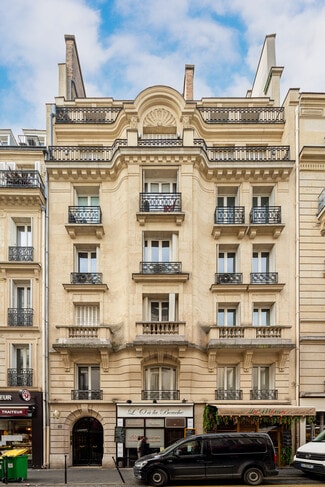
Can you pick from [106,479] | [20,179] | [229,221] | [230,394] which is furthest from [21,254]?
[230,394]

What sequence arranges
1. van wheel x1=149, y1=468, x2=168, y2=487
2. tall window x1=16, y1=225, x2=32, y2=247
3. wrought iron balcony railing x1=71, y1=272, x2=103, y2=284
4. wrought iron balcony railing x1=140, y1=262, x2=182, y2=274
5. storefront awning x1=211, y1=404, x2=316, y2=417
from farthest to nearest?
tall window x1=16, y1=225, x2=32, y2=247, wrought iron balcony railing x1=71, y1=272, x2=103, y2=284, wrought iron balcony railing x1=140, y1=262, x2=182, y2=274, storefront awning x1=211, y1=404, x2=316, y2=417, van wheel x1=149, y1=468, x2=168, y2=487

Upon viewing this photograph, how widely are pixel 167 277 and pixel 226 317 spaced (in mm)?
3743

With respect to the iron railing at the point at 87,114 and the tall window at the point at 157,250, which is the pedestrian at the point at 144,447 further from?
the iron railing at the point at 87,114

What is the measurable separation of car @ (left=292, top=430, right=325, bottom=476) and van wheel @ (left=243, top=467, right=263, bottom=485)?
1.76 m

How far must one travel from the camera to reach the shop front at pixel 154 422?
730 inches

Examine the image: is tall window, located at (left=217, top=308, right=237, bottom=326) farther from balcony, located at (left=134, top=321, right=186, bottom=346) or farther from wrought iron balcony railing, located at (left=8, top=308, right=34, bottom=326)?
wrought iron balcony railing, located at (left=8, top=308, right=34, bottom=326)

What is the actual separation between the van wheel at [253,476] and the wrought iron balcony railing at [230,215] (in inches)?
416

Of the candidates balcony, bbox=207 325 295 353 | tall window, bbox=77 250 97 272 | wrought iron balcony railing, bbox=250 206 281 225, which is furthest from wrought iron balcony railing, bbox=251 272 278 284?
tall window, bbox=77 250 97 272

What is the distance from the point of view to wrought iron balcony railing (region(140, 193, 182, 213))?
19797 millimetres

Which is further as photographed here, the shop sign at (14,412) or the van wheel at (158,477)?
the shop sign at (14,412)

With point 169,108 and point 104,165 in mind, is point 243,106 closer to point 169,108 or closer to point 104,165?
point 169,108

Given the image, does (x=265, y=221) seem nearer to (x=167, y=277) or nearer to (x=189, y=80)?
(x=167, y=277)

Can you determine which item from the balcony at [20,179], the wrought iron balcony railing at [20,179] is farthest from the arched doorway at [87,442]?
the wrought iron balcony railing at [20,179]

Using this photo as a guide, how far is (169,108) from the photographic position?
21.1 m
